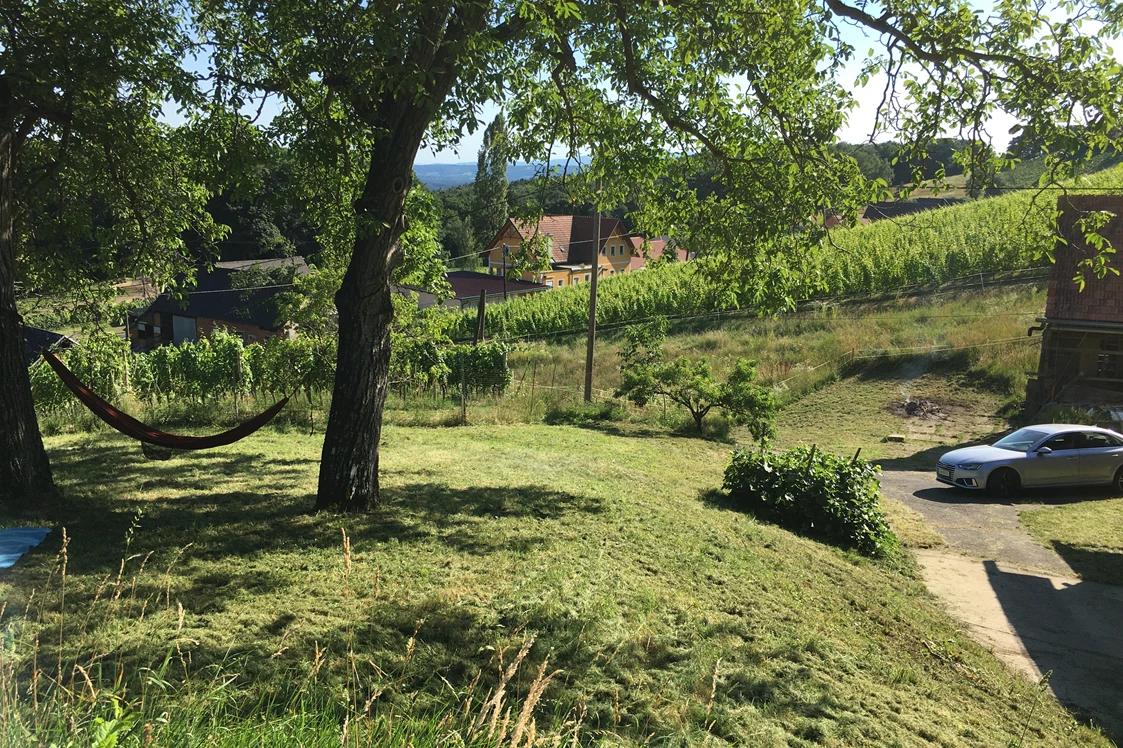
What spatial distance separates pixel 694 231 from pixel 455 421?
8937 mm

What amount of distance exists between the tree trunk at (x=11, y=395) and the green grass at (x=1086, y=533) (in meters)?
11.7

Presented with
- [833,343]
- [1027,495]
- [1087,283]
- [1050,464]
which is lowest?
[1027,495]

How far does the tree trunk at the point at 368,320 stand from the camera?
7.10 meters

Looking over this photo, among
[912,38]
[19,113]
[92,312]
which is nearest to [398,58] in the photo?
[19,113]

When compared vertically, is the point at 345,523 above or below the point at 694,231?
Answer: below

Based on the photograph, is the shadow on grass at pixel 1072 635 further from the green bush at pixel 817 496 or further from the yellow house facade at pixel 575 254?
the yellow house facade at pixel 575 254

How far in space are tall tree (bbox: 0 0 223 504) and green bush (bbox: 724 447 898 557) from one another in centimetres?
798

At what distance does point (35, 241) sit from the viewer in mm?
9266

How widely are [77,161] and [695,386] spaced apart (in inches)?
510

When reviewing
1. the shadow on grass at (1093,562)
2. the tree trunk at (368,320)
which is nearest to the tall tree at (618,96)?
the tree trunk at (368,320)

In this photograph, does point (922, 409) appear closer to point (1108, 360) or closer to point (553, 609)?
point (1108, 360)

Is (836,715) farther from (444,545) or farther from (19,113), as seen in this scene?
(19,113)

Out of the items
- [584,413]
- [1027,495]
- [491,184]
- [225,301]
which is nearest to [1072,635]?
[1027,495]

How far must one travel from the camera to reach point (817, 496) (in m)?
9.76
